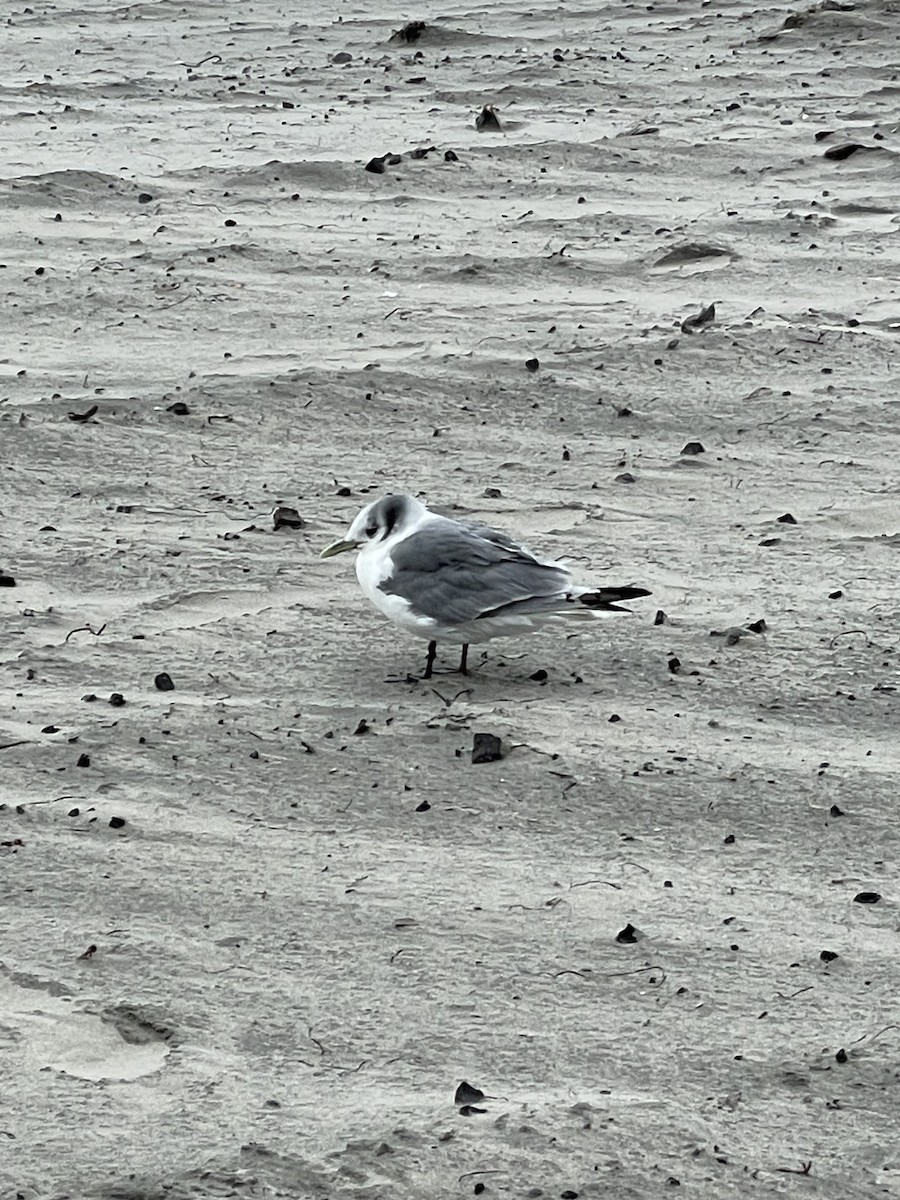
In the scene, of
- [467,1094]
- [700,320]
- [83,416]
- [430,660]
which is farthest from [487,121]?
[467,1094]

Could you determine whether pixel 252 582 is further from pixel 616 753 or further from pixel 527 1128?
pixel 527 1128

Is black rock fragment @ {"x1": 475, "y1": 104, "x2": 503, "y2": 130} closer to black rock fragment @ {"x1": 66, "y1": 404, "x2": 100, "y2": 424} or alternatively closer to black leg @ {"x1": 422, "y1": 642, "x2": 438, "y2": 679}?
black rock fragment @ {"x1": 66, "y1": 404, "x2": 100, "y2": 424}

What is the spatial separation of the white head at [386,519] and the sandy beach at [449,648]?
0.82 feet

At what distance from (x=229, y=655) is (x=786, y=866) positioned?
1399mm

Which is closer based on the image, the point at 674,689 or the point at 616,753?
the point at 616,753

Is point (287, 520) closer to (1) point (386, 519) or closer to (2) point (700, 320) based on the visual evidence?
(1) point (386, 519)

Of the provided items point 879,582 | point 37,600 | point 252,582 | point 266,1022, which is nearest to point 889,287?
point 879,582

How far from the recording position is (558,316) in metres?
6.54

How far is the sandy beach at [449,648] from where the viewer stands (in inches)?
122

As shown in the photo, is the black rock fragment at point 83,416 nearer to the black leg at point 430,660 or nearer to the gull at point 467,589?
the gull at point 467,589

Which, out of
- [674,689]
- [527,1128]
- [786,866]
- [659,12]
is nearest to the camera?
[527,1128]

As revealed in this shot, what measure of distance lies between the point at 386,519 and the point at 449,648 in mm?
371

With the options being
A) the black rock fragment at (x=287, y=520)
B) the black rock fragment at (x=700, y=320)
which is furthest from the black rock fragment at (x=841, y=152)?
the black rock fragment at (x=287, y=520)

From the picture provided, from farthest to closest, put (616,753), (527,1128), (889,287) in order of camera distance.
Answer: (889,287) < (616,753) < (527,1128)
